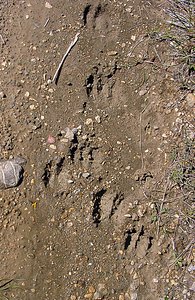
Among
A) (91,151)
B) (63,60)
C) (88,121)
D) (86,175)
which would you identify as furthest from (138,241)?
(63,60)

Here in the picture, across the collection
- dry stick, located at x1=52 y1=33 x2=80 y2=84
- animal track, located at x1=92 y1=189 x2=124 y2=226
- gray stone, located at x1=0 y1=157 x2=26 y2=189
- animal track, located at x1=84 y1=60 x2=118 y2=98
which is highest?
dry stick, located at x1=52 y1=33 x2=80 y2=84

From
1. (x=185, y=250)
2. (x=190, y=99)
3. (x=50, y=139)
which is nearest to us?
(x=185, y=250)

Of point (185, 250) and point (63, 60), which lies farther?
point (63, 60)

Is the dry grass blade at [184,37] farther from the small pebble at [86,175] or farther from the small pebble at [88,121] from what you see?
the small pebble at [86,175]

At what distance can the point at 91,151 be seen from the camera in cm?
309

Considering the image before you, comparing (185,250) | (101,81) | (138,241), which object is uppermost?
(101,81)

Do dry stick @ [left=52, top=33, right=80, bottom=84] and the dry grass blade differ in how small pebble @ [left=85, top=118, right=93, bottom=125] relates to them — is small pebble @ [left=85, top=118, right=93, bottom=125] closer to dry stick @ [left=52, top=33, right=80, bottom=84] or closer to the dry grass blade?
dry stick @ [left=52, top=33, right=80, bottom=84]

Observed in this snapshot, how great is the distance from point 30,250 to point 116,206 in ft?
1.76

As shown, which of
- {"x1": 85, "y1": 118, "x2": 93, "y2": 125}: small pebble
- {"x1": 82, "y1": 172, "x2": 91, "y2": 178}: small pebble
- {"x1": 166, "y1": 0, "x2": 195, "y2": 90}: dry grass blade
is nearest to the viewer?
{"x1": 82, "y1": 172, "x2": 91, "y2": 178}: small pebble

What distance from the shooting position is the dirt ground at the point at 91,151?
→ 2.88 metres

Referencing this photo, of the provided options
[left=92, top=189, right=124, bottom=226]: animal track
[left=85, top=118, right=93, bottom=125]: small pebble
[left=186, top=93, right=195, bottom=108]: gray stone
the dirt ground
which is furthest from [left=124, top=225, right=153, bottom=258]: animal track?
[left=186, top=93, right=195, bottom=108]: gray stone

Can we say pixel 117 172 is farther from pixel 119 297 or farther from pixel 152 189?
pixel 119 297

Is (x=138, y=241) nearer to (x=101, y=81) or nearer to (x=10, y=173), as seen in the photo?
(x=10, y=173)

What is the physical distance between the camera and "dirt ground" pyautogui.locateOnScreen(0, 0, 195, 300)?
2.88 metres
